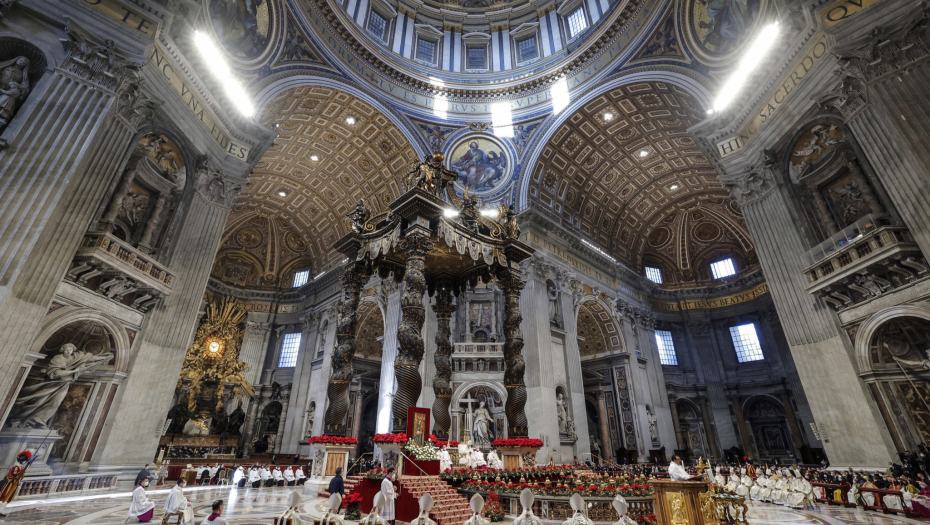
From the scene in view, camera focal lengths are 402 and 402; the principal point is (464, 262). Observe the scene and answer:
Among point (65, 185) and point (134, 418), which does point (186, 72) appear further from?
point (134, 418)

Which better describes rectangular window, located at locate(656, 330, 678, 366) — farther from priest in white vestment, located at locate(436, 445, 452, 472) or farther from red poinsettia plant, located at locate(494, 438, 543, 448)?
priest in white vestment, located at locate(436, 445, 452, 472)

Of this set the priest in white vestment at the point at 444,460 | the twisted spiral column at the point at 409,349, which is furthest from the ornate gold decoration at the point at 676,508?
the priest in white vestment at the point at 444,460

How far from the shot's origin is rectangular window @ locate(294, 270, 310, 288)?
23.4 m

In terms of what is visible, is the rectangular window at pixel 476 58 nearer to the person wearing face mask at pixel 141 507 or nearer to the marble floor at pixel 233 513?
the marble floor at pixel 233 513

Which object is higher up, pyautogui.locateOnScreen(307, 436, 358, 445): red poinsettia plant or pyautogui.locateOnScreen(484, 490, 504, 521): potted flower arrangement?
pyautogui.locateOnScreen(307, 436, 358, 445): red poinsettia plant

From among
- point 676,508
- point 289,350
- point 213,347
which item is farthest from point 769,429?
point 213,347

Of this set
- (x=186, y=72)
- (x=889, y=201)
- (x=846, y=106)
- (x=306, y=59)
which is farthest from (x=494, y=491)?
(x=306, y=59)

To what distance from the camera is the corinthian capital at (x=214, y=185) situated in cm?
1084

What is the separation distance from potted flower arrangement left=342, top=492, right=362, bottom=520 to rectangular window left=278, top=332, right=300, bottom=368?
1719 centimetres

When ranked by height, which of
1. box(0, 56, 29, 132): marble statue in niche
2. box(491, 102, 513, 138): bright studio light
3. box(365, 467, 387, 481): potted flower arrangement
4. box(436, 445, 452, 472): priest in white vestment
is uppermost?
box(491, 102, 513, 138): bright studio light

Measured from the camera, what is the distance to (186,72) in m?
9.92

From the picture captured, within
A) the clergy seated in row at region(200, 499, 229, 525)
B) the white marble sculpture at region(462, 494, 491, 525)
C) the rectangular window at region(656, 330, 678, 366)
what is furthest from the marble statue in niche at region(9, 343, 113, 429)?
the rectangular window at region(656, 330, 678, 366)

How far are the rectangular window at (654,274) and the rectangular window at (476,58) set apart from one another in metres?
14.9

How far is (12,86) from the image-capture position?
715 centimetres
